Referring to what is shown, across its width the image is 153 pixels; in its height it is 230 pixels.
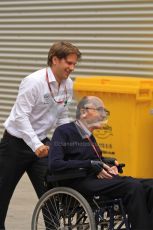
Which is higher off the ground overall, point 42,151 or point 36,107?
point 36,107

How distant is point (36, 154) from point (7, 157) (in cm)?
34

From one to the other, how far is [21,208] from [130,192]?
92.7 inches

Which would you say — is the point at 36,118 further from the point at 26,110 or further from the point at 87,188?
the point at 87,188

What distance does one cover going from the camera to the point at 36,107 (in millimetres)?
5191

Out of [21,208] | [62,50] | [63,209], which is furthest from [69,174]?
[21,208]

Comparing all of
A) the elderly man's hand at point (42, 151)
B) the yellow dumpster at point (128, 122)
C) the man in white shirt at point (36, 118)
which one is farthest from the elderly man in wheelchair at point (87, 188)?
the yellow dumpster at point (128, 122)

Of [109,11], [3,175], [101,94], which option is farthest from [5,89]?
[3,175]

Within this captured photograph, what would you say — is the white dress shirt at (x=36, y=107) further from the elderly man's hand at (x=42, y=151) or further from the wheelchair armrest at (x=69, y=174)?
the wheelchair armrest at (x=69, y=174)

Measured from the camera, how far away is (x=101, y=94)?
288 inches

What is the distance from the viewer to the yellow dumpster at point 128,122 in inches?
279

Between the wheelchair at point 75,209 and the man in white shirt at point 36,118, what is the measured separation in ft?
1.12

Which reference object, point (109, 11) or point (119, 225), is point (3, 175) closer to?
point (119, 225)

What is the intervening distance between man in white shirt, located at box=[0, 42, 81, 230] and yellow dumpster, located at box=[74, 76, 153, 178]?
1.71 metres

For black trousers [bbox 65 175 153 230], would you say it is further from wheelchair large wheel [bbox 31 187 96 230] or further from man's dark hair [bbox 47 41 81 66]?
man's dark hair [bbox 47 41 81 66]
